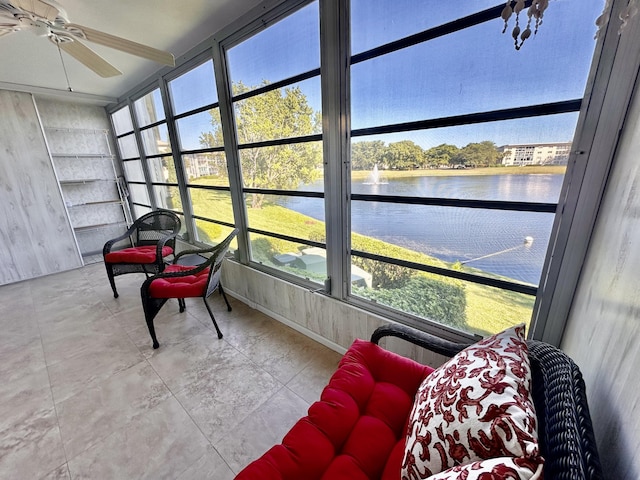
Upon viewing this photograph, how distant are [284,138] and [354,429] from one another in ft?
6.09

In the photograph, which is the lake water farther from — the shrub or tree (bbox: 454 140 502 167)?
the shrub

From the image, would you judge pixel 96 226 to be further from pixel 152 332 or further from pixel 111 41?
pixel 111 41

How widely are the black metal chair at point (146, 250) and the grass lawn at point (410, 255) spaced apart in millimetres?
782

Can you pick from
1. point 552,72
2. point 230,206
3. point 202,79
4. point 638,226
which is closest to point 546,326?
point 638,226

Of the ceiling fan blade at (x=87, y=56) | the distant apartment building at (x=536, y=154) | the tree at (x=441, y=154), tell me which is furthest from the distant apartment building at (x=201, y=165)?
the distant apartment building at (x=536, y=154)

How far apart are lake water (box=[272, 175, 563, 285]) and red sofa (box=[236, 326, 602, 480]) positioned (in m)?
0.46

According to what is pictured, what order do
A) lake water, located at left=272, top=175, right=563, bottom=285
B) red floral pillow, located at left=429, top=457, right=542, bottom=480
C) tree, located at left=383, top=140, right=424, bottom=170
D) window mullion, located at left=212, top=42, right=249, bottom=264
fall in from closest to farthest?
red floral pillow, located at left=429, top=457, right=542, bottom=480 < lake water, located at left=272, top=175, right=563, bottom=285 < tree, located at left=383, top=140, right=424, bottom=170 < window mullion, located at left=212, top=42, right=249, bottom=264

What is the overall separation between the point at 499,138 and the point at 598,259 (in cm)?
61

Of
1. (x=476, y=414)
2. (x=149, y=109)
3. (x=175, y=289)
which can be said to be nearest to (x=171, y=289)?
(x=175, y=289)

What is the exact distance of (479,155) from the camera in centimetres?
120

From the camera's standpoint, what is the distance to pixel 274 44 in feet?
6.05

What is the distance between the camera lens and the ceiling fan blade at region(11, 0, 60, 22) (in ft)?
3.77

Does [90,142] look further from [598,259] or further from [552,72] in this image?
[598,259]

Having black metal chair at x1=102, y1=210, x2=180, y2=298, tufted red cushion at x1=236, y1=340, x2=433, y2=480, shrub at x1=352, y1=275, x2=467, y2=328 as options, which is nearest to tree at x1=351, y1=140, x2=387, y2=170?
shrub at x1=352, y1=275, x2=467, y2=328
